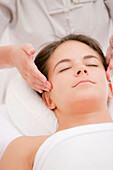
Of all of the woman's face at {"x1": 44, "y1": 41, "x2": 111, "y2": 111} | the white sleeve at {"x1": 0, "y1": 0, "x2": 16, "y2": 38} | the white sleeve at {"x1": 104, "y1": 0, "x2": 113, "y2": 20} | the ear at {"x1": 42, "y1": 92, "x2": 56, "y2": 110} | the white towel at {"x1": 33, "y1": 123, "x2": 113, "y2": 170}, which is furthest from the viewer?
the white sleeve at {"x1": 104, "y1": 0, "x2": 113, "y2": 20}

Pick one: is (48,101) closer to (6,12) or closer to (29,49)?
(29,49)

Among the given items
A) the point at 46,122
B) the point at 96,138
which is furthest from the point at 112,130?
the point at 46,122

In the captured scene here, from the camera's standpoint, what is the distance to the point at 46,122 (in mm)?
1455

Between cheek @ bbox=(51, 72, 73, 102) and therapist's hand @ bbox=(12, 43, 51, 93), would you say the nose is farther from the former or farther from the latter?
therapist's hand @ bbox=(12, 43, 51, 93)

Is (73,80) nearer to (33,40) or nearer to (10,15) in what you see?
(33,40)

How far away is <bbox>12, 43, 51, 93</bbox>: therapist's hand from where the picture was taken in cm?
117

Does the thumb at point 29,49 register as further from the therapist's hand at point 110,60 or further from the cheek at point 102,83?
the therapist's hand at point 110,60

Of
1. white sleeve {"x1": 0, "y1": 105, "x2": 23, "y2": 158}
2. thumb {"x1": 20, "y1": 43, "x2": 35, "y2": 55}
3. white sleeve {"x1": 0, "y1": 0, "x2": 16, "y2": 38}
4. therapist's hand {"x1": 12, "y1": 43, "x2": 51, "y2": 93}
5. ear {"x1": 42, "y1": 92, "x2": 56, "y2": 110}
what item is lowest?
white sleeve {"x1": 0, "y1": 105, "x2": 23, "y2": 158}

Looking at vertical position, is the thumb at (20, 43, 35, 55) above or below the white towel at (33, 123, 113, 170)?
above

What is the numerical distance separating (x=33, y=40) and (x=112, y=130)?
2.93ft

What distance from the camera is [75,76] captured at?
3.88ft

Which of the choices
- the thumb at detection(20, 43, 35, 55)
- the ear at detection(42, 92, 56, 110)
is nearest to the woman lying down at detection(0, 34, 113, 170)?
the ear at detection(42, 92, 56, 110)

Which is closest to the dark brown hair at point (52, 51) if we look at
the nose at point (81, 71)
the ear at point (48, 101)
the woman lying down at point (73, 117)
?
the woman lying down at point (73, 117)

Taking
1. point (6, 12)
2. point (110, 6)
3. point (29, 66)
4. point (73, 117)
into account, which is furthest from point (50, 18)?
point (73, 117)
